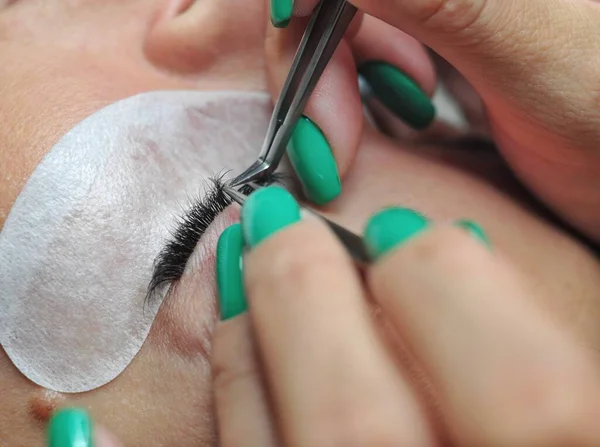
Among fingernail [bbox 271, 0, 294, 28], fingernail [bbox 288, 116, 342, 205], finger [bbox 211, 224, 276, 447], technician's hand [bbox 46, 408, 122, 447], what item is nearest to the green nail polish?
technician's hand [bbox 46, 408, 122, 447]

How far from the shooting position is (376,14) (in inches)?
22.4

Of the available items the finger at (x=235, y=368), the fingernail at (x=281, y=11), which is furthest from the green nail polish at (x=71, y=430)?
the fingernail at (x=281, y=11)

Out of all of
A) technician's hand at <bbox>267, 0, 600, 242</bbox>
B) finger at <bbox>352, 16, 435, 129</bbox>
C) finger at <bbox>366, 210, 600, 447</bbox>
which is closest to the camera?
finger at <bbox>366, 210, 600, 447</bbox>

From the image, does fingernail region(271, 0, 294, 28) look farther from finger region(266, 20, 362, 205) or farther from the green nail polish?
the green nail polish

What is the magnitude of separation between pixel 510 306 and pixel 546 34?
360 millimetres

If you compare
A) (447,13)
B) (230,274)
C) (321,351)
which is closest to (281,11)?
(447,13)

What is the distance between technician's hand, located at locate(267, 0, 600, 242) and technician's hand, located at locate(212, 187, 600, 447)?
245 mm

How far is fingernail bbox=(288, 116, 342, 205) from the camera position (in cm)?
65

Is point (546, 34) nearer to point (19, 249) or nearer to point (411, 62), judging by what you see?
point (411, 62)

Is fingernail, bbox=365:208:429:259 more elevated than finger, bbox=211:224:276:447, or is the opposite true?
fingernail, bbox=365:208:429:259

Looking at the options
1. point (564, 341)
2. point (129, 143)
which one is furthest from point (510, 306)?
point (129, 143)

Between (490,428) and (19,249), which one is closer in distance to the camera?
(490,428)

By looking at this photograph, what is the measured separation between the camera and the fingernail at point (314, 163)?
654 millimetres

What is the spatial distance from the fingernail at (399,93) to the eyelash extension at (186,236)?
0.89 feet
